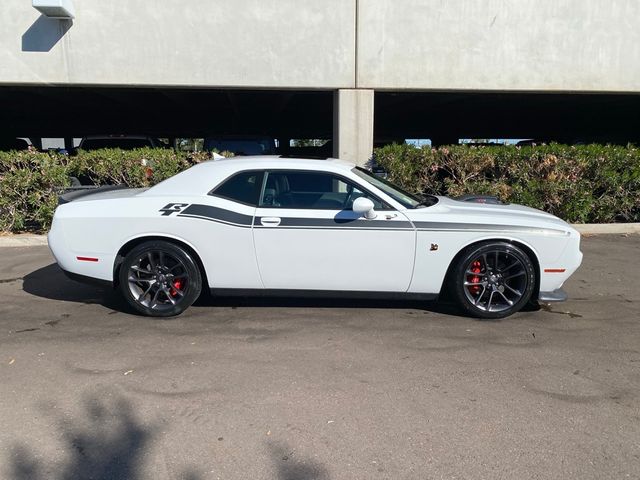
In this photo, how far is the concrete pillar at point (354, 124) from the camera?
962 cm

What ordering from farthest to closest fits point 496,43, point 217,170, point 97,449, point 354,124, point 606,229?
point 354,124 → point 496,43 → point 606,229 → point 217,170 → point 97,449

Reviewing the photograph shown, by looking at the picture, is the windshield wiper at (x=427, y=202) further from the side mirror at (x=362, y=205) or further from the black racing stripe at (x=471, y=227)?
the side mirror at (x=362, y=205)

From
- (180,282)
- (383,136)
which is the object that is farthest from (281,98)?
(383,136)

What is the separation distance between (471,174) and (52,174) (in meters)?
7.28

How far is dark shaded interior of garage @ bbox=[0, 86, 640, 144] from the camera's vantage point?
47.6ft

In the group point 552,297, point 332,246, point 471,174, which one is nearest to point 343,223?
point 332,246

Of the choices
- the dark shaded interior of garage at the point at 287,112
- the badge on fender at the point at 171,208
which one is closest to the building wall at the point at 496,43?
the dark shaded interior of garage at the point at 287,112

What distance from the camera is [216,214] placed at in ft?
15.3

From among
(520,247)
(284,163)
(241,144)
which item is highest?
(241,144)

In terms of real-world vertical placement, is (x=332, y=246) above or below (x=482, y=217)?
below

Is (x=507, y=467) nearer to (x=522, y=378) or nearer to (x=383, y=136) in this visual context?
(x=522, y=378)

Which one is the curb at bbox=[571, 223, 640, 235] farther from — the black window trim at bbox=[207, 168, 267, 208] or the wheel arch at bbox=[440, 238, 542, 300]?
the black window trim at bbox=[207, 168, 267, 208]

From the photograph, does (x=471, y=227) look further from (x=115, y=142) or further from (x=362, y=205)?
(x=115, y=142)

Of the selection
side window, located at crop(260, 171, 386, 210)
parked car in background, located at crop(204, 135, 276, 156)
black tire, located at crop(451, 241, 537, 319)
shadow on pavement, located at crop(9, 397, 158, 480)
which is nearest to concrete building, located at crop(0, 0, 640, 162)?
parked car in background, located at crop(204, 135, 276, 156)
